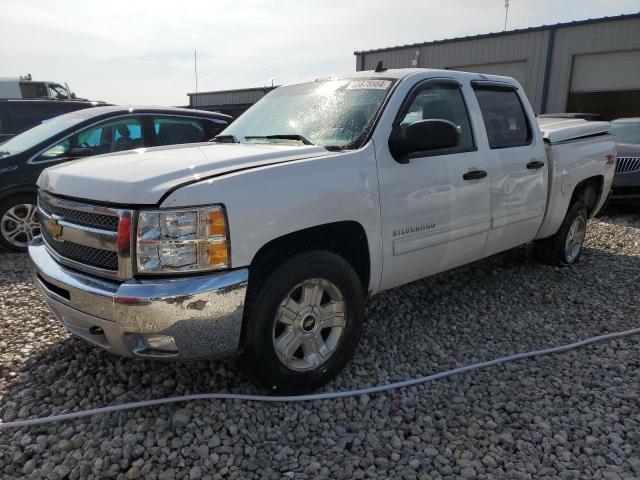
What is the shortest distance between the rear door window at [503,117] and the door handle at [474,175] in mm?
344

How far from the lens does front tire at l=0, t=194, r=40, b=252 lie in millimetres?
5586

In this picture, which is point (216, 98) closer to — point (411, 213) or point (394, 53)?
point (394, 53)

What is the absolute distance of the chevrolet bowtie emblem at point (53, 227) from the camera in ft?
8.95

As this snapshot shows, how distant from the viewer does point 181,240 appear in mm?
2297

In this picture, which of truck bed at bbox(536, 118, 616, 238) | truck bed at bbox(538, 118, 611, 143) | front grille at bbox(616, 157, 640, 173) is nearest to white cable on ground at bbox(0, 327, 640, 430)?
truck bed at bbox(536, 118, 616, 238)

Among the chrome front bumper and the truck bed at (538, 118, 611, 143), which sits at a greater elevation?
the truck bed at (538, 118, 611, 143)

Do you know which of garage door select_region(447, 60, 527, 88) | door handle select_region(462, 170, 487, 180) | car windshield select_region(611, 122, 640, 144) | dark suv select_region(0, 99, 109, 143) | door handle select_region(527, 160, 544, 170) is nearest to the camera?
door handle select_region(462, 170, 487, 180)

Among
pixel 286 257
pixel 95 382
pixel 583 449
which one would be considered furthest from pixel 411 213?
pixel 95 382

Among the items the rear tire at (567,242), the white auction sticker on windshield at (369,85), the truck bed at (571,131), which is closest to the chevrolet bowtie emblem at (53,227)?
the white auction sticker on windshield at (369,85)

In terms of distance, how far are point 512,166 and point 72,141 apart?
496 centimetres

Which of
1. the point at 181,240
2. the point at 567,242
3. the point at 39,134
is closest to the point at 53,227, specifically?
the point at 181,240

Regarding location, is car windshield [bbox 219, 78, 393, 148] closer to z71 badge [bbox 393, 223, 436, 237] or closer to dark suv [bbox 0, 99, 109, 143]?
z71 badge [bbox 393, 223, 436, 237]

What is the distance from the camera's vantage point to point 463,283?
16.0ft

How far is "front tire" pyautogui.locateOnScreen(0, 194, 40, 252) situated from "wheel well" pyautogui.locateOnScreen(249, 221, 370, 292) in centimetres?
418
